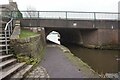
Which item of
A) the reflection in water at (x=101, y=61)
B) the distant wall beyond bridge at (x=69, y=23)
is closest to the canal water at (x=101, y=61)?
the reflection in water at (x=101, y=61)

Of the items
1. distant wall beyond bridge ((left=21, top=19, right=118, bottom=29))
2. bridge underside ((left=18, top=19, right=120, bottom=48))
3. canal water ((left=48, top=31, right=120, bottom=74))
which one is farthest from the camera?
bridge underside ((left=18, top=19, right=120, bottom=48))

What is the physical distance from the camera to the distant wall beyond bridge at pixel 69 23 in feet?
85.0

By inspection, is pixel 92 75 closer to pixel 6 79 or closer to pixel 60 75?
pixel 60 75

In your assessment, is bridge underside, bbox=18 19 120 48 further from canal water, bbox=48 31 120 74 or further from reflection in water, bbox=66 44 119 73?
reflection in water, bbox=66 44 119 73

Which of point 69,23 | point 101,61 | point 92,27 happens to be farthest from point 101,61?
point 92,27

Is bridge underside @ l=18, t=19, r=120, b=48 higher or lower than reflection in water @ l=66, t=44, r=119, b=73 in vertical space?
higher

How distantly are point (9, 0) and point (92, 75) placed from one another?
22.7 meters

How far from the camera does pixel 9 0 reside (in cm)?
Answer: 2991

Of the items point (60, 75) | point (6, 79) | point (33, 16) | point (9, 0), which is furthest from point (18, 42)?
point (9, 0)

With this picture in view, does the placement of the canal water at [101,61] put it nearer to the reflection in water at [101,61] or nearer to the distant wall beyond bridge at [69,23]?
the reflection in water at [101,61]

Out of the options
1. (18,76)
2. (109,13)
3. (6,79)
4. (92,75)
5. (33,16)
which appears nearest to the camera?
(6,79)

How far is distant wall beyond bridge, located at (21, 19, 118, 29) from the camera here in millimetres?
25922

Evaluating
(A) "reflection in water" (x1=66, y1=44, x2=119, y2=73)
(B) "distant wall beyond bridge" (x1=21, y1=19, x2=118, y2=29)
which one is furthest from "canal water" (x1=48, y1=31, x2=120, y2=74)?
(B) "distant wall beyond bridge" (x1=21, y1=19, x2=118, y2=29)

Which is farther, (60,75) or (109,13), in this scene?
Answer: (109,13)
